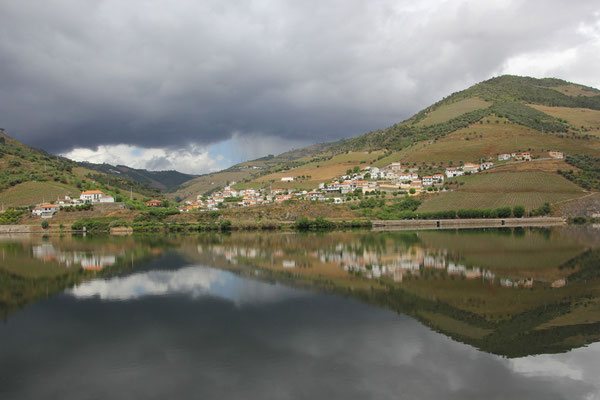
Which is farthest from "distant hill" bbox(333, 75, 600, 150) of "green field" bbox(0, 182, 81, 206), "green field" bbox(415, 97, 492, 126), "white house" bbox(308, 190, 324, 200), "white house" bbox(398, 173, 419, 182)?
"green field" bbox(0, 182, 81, 206)

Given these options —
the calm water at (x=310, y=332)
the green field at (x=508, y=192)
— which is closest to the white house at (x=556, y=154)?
the green field at (x=508, y=192)

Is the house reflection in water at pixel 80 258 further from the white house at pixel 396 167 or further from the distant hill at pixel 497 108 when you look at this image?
the distant hill at pixel 497 108

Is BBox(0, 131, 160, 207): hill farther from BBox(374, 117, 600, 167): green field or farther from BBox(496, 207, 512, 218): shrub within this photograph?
BBox(496, 207, 512, 218): shrub

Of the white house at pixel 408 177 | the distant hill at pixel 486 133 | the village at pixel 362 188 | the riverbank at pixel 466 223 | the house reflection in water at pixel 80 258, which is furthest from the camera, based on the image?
the white house at pixel 408 177

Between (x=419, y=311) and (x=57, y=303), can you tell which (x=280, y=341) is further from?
(x=57, y=303)

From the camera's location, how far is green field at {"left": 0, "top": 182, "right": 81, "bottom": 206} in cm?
7812

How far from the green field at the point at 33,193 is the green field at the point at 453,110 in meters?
99.8

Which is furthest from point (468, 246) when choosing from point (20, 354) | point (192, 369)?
point (20, 354)

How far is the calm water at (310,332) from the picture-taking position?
908 cm

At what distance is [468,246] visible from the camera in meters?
32.9

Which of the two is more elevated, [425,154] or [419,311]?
[425,154]

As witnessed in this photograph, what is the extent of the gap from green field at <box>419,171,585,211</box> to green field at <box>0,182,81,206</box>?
2777 inches

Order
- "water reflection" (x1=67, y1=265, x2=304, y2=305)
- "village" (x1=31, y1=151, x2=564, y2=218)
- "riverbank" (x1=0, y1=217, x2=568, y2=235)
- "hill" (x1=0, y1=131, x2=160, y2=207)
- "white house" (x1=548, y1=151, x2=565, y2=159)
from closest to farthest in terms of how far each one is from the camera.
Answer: "water reflection" (x1=67, y1=265, x2=304, y2=305) < "riverbank" (x1=0, y1=217, x2=568, y2=235) < "village" (x1=31, y1=151, x2=564, y2=218) < "white house" (x1=548, y1=151, x2=565, y2=159) < "hill" (x1=0, y1=131, x2=160, y2=207)

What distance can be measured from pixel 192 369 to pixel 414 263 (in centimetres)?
1768
